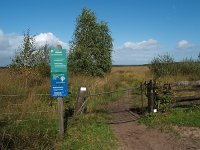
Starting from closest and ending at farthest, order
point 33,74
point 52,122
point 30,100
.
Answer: point 52,122 < point 30,100 < point 33,74

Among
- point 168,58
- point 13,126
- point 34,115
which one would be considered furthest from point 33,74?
point 168,58

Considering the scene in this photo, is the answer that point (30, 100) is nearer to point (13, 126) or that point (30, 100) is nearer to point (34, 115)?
point (34, 115)

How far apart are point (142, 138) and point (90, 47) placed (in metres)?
23.6

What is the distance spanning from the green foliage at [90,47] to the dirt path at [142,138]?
1985cm

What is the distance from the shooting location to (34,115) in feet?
34.3

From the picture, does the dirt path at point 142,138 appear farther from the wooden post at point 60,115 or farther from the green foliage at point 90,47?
the green foliage at point 90,47

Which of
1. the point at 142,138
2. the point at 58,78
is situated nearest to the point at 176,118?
the point at 142,138

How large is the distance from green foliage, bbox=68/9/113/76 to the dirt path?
19.8 metres

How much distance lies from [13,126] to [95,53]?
23.6 m

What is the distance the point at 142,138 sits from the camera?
30.6ft

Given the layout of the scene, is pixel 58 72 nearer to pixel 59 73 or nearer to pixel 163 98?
pixel 59 73

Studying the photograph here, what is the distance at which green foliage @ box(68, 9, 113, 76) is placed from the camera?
31.8 meters

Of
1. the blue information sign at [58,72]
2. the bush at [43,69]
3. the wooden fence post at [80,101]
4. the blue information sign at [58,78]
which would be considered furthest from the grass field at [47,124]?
the bush at [43,69]

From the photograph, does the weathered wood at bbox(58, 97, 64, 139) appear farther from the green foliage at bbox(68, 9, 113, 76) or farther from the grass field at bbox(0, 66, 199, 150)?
the green foliage at bbox(68, 9, 113, 76)
